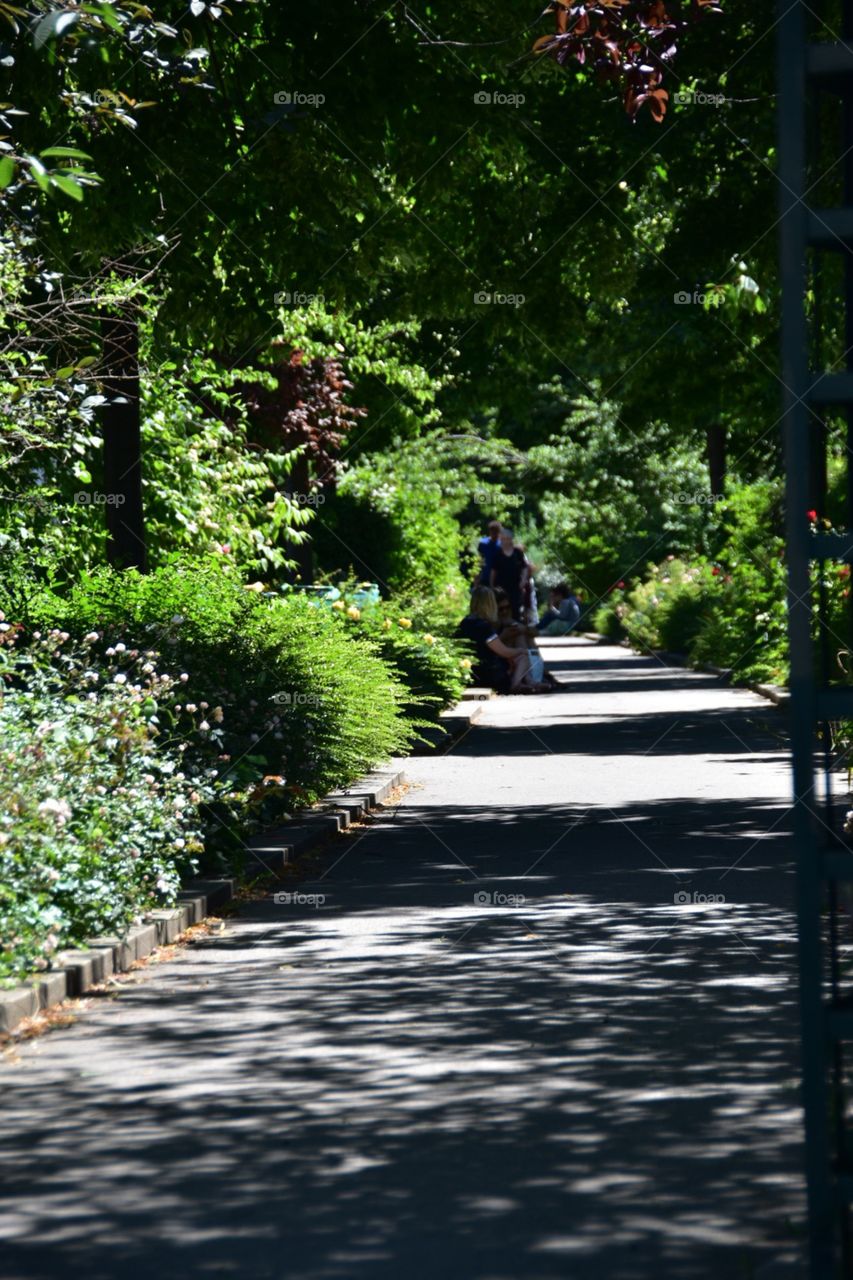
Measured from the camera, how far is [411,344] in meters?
28.9

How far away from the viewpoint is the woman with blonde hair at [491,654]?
2725cm

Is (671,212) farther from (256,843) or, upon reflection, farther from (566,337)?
(256,843)

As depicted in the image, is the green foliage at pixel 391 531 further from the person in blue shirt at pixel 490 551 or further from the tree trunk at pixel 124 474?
the tree trunk at pixel 124 474

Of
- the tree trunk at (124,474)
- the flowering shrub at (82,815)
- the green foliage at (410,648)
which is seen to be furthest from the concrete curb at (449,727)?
the flowering shrub at (82,815)

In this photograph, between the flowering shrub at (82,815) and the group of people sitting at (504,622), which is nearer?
the flowering shrub at (82,815)

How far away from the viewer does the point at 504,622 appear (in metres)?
27.7

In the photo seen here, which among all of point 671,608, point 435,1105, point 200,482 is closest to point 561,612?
point 671,608

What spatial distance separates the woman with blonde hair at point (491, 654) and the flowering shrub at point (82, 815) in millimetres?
16877

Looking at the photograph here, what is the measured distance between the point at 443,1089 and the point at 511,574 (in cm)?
2180

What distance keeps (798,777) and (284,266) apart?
467 inches

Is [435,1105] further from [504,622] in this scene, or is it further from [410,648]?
[504,622]

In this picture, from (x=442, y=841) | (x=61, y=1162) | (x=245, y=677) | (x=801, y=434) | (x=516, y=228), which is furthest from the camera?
(x=516, y=228)

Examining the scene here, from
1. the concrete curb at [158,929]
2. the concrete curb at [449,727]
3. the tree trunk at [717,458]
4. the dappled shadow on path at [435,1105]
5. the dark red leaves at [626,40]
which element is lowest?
the dappled shadow on path at [435,1105]

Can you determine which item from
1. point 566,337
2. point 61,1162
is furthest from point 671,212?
point 61,1162
